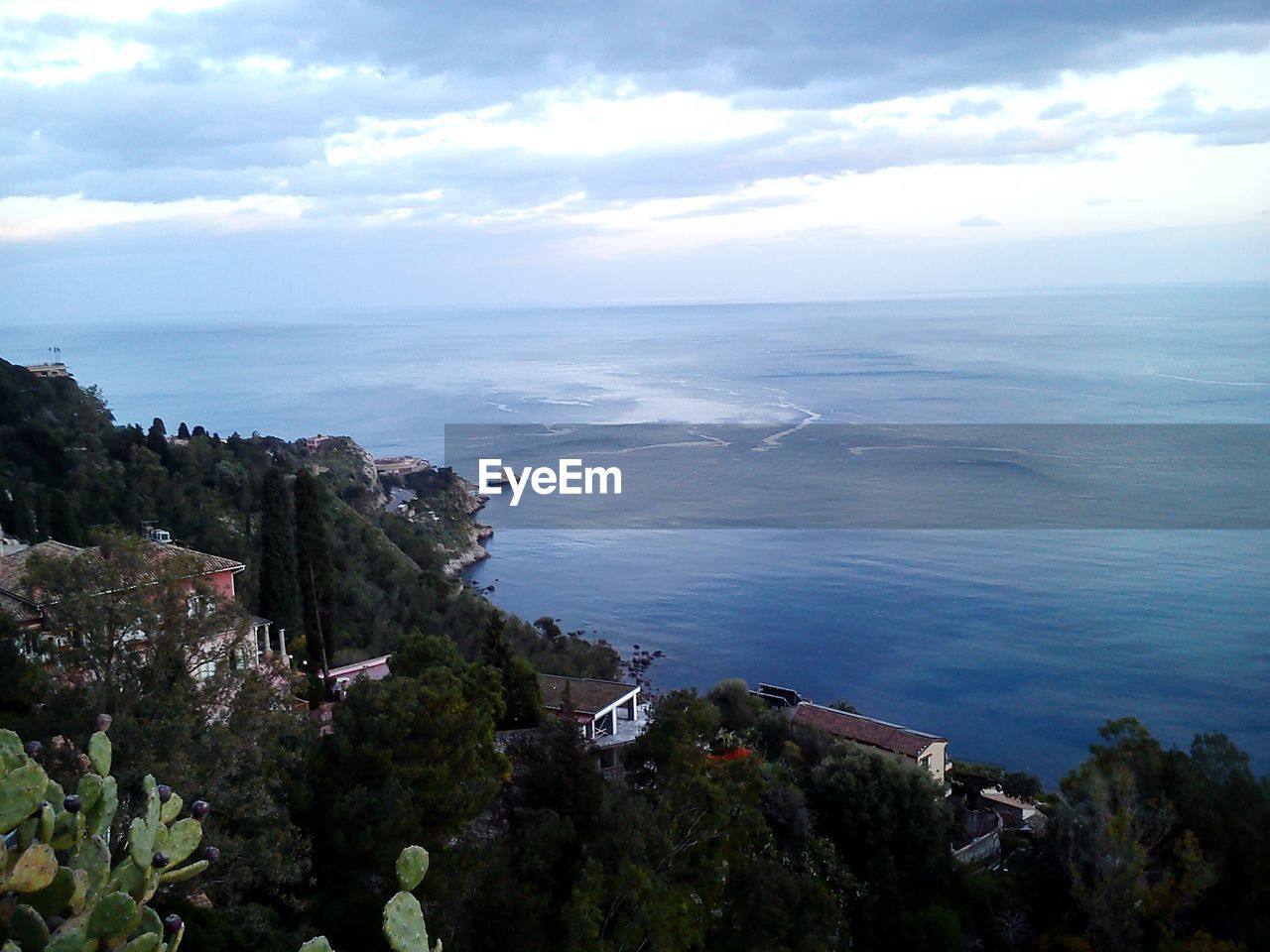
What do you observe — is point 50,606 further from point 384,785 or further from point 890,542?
point 890,542

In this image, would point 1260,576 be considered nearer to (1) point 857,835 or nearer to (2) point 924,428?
(2) point 924,428

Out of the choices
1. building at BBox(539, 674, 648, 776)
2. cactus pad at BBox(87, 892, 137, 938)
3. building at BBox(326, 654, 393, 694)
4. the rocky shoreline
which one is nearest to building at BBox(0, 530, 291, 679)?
building at BBox(326, 654, 393, 694)

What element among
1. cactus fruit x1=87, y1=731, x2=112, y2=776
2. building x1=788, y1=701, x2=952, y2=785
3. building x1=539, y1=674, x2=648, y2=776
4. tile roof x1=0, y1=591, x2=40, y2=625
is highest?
cactus fruit x1=87, y1=731, x2=112, y2=776

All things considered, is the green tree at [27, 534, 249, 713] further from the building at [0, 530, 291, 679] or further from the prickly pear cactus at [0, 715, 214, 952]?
the prickly pear cactus at [0, 715, 214, 952]

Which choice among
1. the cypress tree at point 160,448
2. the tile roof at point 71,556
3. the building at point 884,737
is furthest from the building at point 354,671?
the cypress tree at point 160,448

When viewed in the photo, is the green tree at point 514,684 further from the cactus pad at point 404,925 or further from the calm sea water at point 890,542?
the cactus pad at point 404,925

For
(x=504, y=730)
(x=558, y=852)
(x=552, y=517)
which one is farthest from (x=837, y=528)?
(x=558, y=852)

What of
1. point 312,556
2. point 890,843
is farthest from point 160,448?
point 890,843
